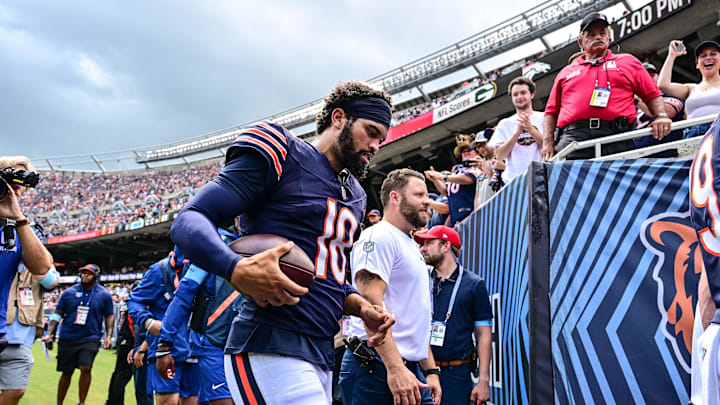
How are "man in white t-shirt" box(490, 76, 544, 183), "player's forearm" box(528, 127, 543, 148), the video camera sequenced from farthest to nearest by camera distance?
"man in white t-shirt" box(490, 76, 544, 183) → "player's forearm" box(528, 127, 543, 148) → the video camera

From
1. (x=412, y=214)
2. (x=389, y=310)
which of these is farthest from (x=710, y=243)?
(x=412, y=214)

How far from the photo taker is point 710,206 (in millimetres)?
1848

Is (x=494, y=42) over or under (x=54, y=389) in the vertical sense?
over

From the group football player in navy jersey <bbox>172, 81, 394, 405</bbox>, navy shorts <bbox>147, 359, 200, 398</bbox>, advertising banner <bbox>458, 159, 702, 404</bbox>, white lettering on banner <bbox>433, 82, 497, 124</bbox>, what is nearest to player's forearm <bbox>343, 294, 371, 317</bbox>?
football player in navy jersey <bbox>172, 81, 394, 405</bbox>

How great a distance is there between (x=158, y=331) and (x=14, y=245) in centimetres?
173

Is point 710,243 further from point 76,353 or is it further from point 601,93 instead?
point 76,353

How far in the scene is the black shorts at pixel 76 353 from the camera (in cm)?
763

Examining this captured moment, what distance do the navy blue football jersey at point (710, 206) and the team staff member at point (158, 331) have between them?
3.80 m

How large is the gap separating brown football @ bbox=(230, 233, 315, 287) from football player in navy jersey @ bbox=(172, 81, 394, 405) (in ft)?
0.23

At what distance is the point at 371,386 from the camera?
10.6ft

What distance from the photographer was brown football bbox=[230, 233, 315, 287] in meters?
1.72

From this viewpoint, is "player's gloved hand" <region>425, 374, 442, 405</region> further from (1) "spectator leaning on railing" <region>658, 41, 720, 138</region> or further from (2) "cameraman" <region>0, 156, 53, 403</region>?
(1) "spectator leaning on railing" <region>658, 41, 720, 138</region>

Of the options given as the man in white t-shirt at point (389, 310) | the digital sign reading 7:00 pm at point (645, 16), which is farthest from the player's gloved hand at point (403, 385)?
the digital sign reading 7:00 pm at point (645, 16)

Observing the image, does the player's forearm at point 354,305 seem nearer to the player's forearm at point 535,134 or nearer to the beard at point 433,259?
the beard at point 433,259
